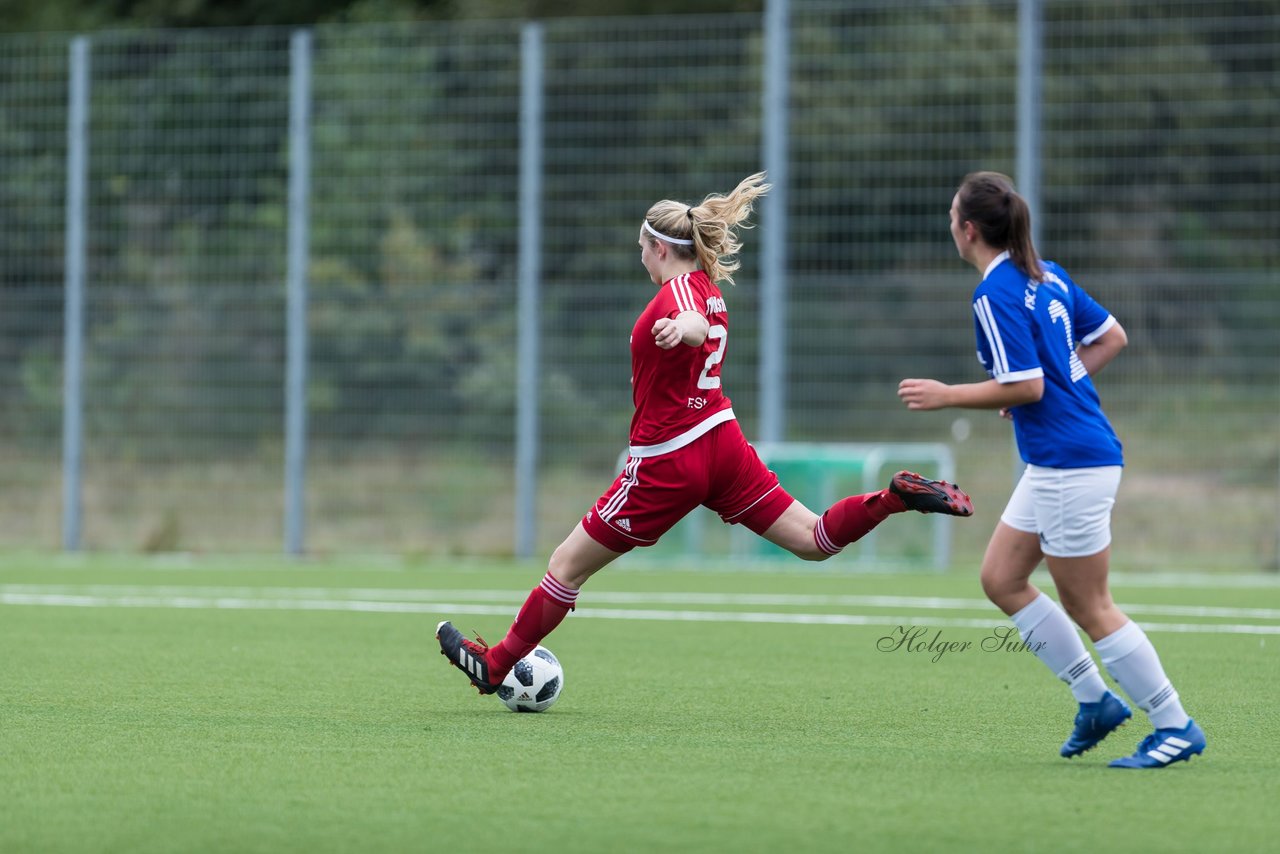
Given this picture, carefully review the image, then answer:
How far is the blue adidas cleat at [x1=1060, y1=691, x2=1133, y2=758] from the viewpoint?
607 cm

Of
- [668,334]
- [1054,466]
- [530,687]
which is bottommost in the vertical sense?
[530,687]

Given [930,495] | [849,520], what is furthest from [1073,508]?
[849,520]

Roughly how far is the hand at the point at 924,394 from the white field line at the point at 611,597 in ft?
21.0

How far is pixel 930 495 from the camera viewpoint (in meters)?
6.73

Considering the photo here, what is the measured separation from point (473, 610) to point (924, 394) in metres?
6.54

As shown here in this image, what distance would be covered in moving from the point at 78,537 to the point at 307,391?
2.85 meters

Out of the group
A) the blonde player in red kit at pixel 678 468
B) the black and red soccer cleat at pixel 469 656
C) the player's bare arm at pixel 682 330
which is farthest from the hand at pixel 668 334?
the black and red soccer cleat at pixel 469 656

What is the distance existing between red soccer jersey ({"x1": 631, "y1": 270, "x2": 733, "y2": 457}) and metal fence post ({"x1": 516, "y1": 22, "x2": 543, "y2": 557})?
10.4 meters

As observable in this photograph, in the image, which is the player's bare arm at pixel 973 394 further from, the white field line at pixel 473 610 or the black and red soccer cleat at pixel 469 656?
the white field line at pixel 473 610

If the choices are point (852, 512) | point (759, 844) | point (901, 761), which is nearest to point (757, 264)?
point (852, 512)

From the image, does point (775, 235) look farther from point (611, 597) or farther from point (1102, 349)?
point (1102, 349)

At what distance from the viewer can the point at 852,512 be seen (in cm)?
734

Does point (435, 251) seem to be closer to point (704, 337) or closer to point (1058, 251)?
point (1058, 251)

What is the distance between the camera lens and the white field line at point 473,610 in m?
11.1
